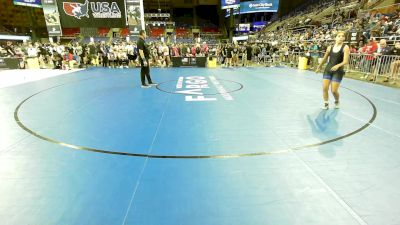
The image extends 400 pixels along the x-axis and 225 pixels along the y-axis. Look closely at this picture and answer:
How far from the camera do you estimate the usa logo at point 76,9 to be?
1528 cm

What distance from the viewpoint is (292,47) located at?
17.7 meters

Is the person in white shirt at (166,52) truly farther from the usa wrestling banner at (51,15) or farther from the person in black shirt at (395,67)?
the person in black shirt at (395,67)

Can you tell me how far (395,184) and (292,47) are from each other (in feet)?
55.1

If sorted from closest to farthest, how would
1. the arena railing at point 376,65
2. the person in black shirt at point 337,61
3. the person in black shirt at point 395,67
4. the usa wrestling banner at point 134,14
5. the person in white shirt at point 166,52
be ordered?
the person in black shirt at point 337,61, the person in black shirt at point 395,67, the arena railing at point 376,65, the usa wrestling banner at point 134,14, the person in white shirt at point 166,52

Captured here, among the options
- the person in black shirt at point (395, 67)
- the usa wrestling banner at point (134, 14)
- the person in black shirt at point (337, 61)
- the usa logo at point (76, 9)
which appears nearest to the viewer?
the person in black shirt at point (337, 61)

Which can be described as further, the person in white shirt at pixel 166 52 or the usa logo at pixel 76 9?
the person in white shirt at pixel 166 52

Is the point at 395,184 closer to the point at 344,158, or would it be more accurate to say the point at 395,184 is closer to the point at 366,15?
the point at 344,158

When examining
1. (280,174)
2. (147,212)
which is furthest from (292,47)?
(147,212)

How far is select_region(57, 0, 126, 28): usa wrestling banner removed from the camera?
1532 cm

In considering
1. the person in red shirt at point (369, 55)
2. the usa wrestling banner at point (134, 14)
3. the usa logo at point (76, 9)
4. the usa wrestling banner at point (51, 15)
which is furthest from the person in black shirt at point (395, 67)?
the usa wrestling banner at point (51, 15)

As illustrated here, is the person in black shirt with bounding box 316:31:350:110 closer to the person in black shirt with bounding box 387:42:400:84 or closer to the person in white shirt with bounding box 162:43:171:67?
the person in black shirt with bounding box 387:42:400:84

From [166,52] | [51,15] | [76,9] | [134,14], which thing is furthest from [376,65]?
[51,15]

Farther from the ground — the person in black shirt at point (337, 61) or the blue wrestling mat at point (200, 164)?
the person in black shirt at point (337, 61)

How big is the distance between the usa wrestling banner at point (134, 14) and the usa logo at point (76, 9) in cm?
298
